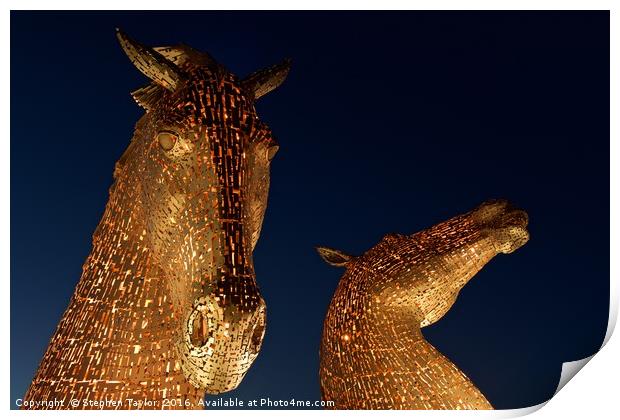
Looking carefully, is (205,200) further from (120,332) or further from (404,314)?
(404,314)

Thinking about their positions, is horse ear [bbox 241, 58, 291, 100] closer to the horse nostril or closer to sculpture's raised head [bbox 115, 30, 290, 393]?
sculpture's raised head [bbox 115, 30, 290, 393]

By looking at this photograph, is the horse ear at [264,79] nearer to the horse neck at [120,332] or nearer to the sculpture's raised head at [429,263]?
the horse neck at [120,332]

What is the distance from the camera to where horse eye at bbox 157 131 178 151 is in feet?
4.33

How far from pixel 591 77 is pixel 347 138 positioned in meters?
0.94

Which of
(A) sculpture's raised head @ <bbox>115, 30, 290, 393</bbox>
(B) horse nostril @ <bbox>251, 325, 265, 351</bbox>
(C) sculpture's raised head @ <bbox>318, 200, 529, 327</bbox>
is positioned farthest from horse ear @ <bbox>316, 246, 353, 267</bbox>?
(B) horse nostril @ <bbox>251, 325, 265, 351</bbox>

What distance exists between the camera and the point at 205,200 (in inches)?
51.0

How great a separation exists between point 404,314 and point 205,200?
1.06m

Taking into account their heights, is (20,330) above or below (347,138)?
above

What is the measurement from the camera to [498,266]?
2789mm

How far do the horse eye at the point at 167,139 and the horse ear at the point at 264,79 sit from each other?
225mm

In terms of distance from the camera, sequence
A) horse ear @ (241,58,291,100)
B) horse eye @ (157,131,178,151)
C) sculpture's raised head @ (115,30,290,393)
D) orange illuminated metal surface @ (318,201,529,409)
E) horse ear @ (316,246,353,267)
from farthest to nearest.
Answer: horse ear @ (316,246,353,267) → orange illuminated metal surface @ (318,201,529,409) → horse ear @ (241,58,291,100) → horse eye @ (157,131,178,151) → sculpture's raised head @ (115,30,290,393)

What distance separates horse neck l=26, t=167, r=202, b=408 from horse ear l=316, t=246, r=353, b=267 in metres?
0.95

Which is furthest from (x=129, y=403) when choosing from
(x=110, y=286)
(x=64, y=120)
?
(x=64, y=120)

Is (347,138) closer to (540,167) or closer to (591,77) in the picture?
(540,167)
